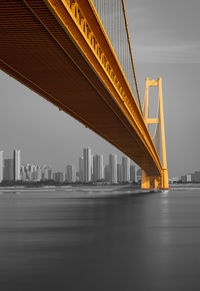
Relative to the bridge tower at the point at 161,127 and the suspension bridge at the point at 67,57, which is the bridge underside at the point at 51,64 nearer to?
the suspension bridge at the point at 67,57

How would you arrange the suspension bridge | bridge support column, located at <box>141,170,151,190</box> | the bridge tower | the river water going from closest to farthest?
the river water
the suspension bridge
the bridge tower
bridge support column, located at <box>141,170,151,190</box>

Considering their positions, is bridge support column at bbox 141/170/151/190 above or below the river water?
above

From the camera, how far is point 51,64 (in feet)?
60.1

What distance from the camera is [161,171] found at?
71688 mm

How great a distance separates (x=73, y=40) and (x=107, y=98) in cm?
866

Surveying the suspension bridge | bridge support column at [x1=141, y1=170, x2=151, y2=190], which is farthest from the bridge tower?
the suspension bridge

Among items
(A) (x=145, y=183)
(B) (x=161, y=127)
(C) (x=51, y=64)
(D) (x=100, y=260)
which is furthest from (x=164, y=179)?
(D) (x=100, y=260)

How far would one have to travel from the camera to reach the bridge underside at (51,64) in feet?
44.5

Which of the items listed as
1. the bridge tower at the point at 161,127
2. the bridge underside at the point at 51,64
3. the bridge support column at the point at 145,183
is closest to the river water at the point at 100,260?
the bridge underside at the point at 51,64

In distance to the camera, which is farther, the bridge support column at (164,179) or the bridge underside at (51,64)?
the bridge support column at (164,179)

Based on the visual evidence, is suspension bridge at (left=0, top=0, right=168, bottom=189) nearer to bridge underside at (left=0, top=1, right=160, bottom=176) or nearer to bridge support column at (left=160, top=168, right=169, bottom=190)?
bridge underside at (left=0, top=1, right=160, bottom=176)

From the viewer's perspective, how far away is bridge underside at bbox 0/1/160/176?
534 inches

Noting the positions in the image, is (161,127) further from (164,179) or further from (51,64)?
(51,64)

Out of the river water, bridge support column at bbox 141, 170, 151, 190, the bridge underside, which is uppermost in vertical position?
the bridge underside
